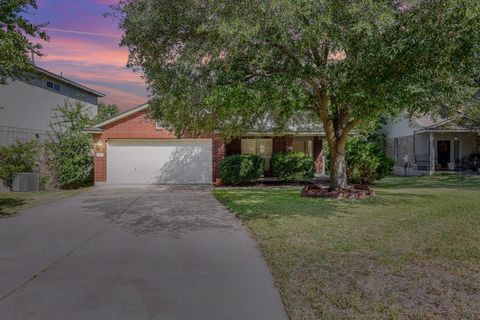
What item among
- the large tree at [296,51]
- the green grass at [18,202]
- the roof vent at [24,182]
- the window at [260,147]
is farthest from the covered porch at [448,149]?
the roof vent at [24,182]

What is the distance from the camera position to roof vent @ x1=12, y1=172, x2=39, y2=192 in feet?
58.5

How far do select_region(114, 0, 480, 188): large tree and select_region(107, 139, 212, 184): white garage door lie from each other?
8796mm

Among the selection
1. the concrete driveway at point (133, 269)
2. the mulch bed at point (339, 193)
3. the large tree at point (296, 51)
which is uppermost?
the large tree at point (296, 51)

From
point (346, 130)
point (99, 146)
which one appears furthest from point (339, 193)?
point (99, 146)

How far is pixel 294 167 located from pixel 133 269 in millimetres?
14805

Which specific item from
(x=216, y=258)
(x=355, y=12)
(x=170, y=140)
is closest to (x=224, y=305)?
(x=216, y=258)

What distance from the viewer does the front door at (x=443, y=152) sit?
28.2 m

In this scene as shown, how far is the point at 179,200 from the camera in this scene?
Answer: 1417 cm

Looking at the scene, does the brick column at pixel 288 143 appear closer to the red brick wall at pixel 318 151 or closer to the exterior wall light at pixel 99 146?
the red brick wall at pixel 318 151

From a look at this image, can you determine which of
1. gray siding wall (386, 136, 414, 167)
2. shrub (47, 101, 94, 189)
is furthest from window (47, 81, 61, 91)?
gray siding wall (386, 136, 414, 167)

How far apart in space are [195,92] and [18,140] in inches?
491

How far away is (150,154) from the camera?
21.6m

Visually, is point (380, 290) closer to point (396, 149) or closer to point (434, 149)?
point (434, 149)

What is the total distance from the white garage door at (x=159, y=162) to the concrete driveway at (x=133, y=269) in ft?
35.4
